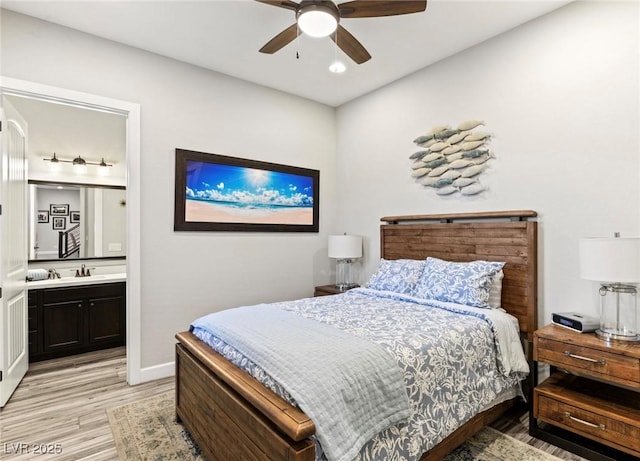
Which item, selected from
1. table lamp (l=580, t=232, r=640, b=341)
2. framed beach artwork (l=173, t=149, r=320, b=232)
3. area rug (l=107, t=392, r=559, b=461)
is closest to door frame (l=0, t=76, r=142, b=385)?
framed beach artwork (l=173, t=149, r=320, b=232)

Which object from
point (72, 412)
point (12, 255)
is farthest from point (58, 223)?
point (72, 412)

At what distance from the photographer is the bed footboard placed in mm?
1317

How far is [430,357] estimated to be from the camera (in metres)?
1.89

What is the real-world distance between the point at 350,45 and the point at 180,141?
1.93 m

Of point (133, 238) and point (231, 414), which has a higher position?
point (133, 238)

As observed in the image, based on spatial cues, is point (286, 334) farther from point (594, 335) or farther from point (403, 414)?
point (594, 335)

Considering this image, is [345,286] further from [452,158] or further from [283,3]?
[283,3]

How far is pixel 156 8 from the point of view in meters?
2.62

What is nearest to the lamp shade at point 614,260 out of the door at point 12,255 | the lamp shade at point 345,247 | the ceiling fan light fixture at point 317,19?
the ceiling fan light fixture at point 317,19

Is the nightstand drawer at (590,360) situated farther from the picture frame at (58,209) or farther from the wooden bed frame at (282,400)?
the picture frame at (58,209)

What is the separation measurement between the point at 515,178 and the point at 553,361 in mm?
1462

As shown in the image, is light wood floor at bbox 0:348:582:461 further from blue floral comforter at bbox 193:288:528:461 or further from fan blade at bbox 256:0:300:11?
fan blade at bbox 256:0:300:11

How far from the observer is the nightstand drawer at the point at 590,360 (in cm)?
191

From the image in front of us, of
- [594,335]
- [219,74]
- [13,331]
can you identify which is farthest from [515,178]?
[13,331]
